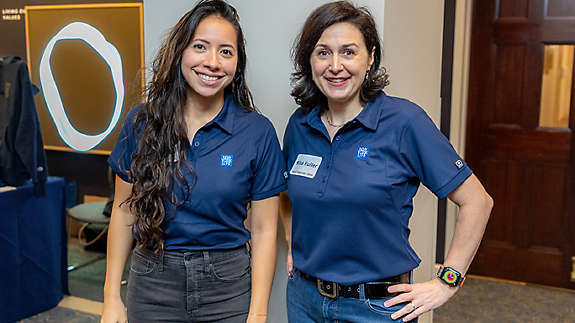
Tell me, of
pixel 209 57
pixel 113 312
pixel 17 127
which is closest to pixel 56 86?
pixel 17 127

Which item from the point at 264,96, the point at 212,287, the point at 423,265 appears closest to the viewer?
the point at 212,287

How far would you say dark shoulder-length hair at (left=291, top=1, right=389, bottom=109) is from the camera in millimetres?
1515

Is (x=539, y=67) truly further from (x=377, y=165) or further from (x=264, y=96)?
(x=377, y=165)

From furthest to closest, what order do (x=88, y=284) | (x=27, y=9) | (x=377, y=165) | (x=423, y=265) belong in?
(x=27, y=9)
(x=88, y=284)
(x=423, y=265)
(x=377, y=165)

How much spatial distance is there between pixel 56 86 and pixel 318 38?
3569mm

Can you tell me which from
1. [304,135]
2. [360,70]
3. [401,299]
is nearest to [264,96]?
[304,135]

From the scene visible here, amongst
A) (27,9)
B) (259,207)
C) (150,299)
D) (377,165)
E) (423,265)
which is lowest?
(423,265)

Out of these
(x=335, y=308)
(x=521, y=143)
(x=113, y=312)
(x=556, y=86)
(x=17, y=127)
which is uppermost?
(x=556, y=86)

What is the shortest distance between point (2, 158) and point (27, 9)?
68.4 inches

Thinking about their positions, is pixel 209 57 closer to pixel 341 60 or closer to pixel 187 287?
pixel 341 60

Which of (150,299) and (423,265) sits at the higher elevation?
(150,299)

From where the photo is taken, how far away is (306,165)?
160 centimetres

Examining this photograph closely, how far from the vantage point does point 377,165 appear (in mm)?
1480

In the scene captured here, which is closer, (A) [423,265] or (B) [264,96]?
(B) [264,96]
